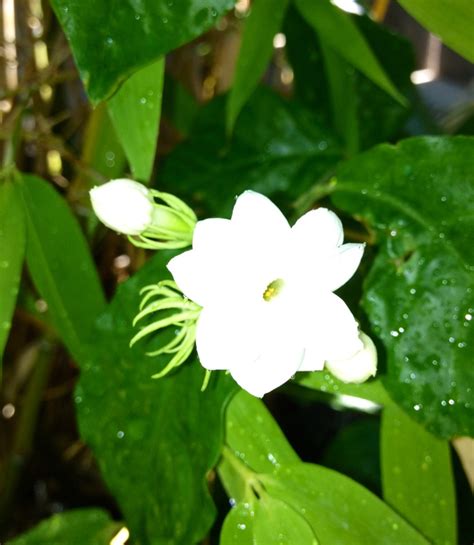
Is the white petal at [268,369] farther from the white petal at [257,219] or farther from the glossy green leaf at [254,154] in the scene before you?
the glossy green leaf at [254,154]

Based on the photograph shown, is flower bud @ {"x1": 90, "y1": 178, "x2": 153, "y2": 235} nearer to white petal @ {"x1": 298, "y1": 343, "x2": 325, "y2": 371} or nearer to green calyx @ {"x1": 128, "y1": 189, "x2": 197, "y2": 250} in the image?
green calyx @ {"x1": 128, "y1": 189, "x2": 197, "y2": 250}

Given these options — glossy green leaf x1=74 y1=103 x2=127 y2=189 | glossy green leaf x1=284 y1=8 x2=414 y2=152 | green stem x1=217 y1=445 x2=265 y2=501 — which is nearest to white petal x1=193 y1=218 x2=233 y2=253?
green stem x1=217 y1=445 x2=265 y2=501

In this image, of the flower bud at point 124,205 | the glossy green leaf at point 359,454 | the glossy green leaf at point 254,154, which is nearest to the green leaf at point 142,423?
the flower bud at point 124,205

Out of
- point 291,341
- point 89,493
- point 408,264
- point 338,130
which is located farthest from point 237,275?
point 89,493

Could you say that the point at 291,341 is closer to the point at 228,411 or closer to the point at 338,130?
the point at 228,411

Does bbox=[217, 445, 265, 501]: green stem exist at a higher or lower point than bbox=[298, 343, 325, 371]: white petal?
lower

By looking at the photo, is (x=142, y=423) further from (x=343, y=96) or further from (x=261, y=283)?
(x=343, y=96)

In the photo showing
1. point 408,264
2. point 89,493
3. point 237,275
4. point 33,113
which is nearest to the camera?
point 237,275
